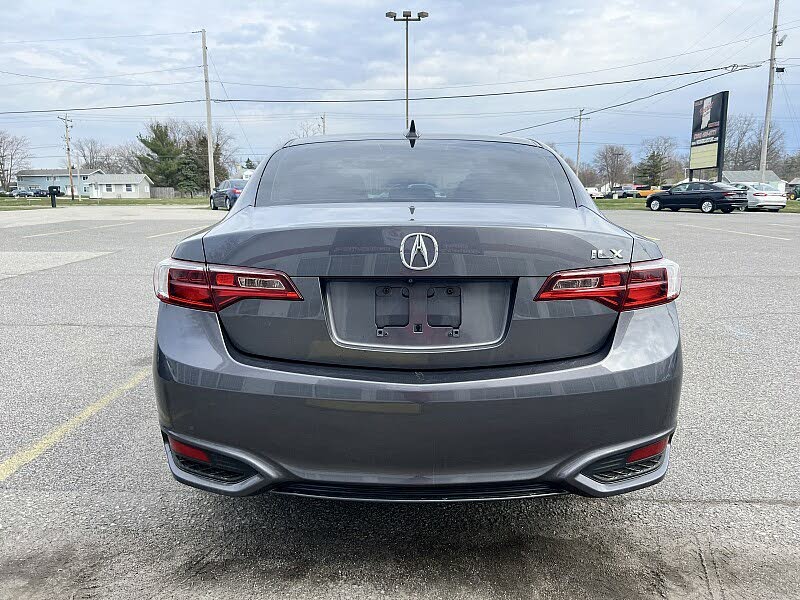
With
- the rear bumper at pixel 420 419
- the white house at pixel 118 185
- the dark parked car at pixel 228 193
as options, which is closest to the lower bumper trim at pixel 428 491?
the rear bumper at pixel 420 419

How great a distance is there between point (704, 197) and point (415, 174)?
30.9 metres

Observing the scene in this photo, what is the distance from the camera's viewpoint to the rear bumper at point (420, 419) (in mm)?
1962

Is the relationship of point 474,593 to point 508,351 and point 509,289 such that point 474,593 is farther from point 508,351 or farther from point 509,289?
point 509,289

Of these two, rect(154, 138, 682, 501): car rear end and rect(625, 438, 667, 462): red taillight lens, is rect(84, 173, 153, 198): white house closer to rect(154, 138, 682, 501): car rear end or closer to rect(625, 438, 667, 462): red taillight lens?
rect(154, 138, 682, 501): car rear end

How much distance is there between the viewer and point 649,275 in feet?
7.00

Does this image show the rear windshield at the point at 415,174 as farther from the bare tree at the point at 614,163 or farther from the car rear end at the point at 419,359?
the bare tree at the point at 614,163

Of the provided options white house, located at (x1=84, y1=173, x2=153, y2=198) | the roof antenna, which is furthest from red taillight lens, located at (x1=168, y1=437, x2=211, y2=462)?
white house, located at (x1=84, y1=173, x2=153, y2=198)

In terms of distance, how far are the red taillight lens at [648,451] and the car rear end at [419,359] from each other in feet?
0.04

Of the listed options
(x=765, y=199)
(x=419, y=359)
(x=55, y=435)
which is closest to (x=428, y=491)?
(x=419, y=359)

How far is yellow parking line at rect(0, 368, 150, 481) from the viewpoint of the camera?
121 inches

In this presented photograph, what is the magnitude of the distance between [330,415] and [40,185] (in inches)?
5719

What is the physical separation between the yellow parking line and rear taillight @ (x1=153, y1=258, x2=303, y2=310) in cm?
156

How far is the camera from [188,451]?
2158 mm

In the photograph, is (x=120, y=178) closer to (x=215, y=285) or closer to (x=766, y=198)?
(x=766, y=198)
